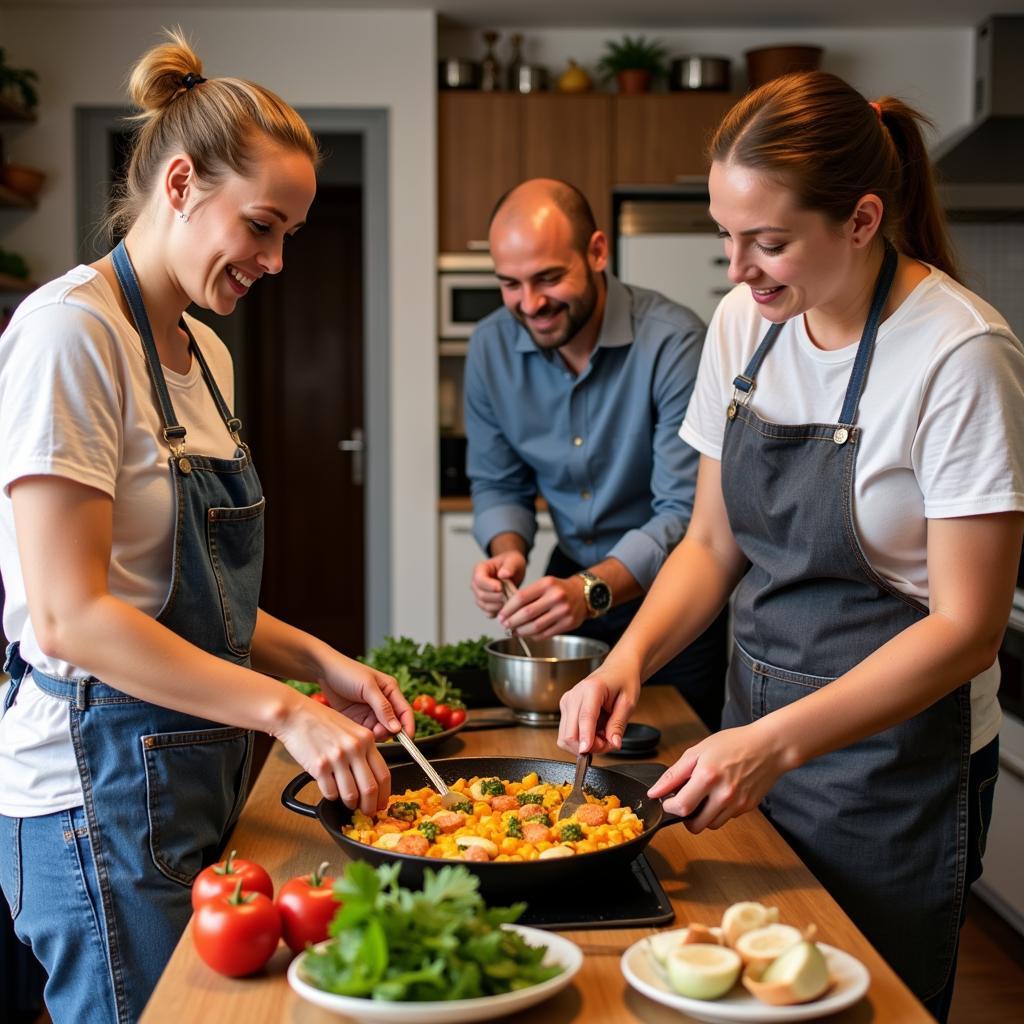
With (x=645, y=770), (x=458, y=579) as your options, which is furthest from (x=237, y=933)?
(x=458, y=579)

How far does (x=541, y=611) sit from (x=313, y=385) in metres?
5.48

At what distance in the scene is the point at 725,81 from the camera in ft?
16.9

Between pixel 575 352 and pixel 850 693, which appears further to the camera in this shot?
pixel 575 352

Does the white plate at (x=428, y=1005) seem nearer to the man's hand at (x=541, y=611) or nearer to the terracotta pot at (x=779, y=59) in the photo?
the man's hand at (x=541, y=611)

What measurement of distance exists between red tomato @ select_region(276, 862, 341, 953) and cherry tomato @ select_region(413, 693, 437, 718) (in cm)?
72

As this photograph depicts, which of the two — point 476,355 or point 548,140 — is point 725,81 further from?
point 476,355

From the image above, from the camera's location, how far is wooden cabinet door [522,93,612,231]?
16.8ft

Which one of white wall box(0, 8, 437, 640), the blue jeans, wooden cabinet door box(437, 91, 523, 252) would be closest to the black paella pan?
the blue jeans

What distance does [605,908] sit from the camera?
1.23 meters

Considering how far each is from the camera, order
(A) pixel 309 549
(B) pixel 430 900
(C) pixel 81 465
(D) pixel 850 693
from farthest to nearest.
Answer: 1. (A) pixel 309 549
2. (D) pixel 850 693
3. (C) pixel 81 465
4. (B) pixel 430 900

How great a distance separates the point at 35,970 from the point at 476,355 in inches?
65.9

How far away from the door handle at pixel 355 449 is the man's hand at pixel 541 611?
4.74 metres

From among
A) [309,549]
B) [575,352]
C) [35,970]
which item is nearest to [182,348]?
[575,352]

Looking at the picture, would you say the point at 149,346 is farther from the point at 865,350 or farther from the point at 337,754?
the point at 865,350
